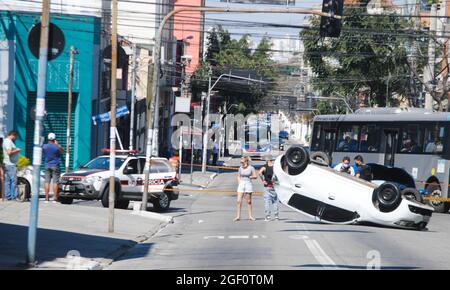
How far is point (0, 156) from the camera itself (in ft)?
75.4

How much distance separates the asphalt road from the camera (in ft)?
45.6

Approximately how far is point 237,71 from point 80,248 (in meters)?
64.8

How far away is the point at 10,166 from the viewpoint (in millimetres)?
23391

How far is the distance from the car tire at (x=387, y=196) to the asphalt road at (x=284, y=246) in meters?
0.64

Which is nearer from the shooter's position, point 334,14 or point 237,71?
point 334,14

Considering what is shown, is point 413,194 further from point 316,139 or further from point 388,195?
point 316,139

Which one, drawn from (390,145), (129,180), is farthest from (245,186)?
(390,145)

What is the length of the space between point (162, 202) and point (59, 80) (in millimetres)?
14154

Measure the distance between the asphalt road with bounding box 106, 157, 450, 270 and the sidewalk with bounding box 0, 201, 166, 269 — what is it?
0.45 m

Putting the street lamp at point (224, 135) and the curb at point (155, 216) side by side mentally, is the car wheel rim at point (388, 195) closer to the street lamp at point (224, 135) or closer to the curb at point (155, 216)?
the curb at point (155, 216)

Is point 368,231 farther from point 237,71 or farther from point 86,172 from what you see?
point 237,71

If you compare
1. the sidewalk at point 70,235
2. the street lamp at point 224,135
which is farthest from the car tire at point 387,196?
the street lamp at point 224,135
